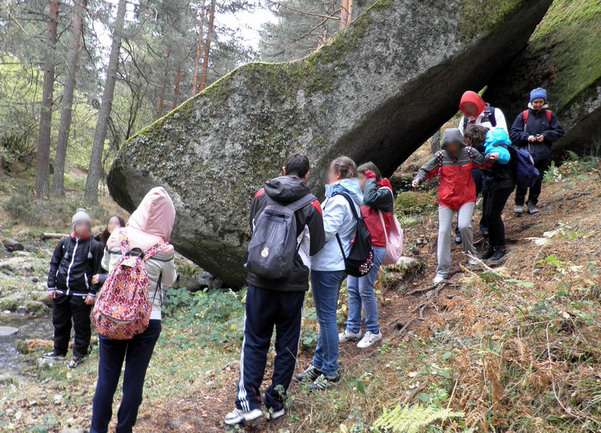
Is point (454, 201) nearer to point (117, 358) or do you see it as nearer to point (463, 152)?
point (463, 152)

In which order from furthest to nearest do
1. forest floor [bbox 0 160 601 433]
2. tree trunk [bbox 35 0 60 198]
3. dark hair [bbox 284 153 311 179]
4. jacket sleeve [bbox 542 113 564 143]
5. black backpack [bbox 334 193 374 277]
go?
1. tree trunk [bbox 35 0 60 198]
2. jacket sleeve [bbox 542 113 564 143]
3. black backpack [bbox 334 193 374 277]
4. dark hair [bbox 284 153 311 179]
5. forest floor [bbox 0 160 601 433]

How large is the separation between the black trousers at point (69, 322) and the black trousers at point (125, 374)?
10.8 ft

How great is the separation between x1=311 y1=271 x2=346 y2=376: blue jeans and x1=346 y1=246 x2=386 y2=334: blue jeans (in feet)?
2.57

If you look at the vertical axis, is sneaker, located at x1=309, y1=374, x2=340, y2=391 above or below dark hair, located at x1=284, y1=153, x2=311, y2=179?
below

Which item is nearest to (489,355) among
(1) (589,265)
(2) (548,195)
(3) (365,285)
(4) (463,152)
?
(1) (589,265)

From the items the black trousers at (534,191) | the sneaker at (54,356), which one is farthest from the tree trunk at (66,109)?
the black trousers at (534,191)

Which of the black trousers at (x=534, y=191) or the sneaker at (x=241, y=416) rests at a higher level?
the black trousers at (x=534, y=191)

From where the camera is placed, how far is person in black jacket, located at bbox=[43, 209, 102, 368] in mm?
6254

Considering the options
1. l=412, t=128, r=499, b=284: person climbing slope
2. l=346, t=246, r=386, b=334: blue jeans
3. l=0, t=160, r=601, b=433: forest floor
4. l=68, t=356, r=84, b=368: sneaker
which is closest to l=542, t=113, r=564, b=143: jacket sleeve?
l=0, t=160, r=601, b=433: forest floor

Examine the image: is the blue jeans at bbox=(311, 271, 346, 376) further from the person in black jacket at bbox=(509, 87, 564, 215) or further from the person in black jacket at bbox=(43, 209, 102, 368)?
the person in black jacket at bbox=(509, 87, 564, 215)

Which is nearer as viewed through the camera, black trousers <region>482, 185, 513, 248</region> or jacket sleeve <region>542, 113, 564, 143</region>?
black trousers <region>482, 185, 513, 248</region>

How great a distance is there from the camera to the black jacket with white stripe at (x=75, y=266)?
6.26m

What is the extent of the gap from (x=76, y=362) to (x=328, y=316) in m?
4.16

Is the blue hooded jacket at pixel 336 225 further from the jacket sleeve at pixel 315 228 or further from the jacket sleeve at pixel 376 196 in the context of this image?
the jacket sleeve at pixel 376 196
